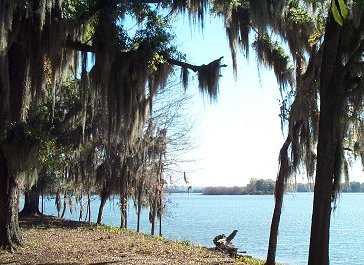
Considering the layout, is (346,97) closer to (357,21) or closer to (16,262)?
(357,21)

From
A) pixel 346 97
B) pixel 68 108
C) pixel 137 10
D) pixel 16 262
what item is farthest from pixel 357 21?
pixel 68 108

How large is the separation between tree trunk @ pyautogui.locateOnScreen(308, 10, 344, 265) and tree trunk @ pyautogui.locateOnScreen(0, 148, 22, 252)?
594 centimetres

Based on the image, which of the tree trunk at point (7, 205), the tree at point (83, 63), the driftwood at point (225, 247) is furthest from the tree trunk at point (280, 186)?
the tree trunk at point (7, 205)

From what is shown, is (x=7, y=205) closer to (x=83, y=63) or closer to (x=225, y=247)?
(x=83, y=63)

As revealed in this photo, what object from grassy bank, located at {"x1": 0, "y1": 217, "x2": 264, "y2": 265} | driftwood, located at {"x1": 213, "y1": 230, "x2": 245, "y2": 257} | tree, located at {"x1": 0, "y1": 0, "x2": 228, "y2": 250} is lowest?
driftwood, located at {"x1": 213, "y1": 230, "x2": 245, "y2": 257}

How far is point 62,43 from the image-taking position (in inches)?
363

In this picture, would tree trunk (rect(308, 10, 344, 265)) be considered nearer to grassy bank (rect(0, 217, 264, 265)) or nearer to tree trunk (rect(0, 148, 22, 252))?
grassy bank (rect(0, 217, 264, 265))

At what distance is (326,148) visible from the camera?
22.8 ft

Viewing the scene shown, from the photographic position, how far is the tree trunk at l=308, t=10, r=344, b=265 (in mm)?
6902

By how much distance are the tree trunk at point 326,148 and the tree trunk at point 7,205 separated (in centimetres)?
594

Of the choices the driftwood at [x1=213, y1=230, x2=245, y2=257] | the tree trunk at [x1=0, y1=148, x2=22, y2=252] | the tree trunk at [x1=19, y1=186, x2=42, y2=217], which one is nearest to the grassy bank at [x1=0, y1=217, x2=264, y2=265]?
the tree trunk at [x1=0, y1=148, x2=22, y2=252]

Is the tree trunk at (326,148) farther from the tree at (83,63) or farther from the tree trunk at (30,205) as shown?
the tree trunk at (30,205)

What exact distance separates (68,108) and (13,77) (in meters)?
7.22

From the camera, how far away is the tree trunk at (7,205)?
953 cm
